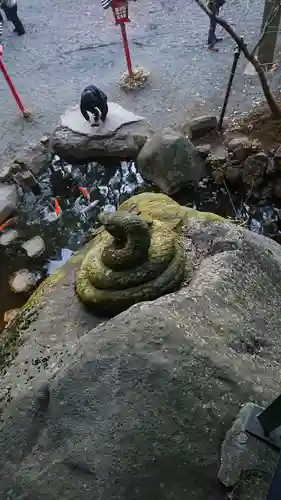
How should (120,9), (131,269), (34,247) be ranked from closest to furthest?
(131,269) → (34,247) → (120,9)

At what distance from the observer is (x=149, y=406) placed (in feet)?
7.41

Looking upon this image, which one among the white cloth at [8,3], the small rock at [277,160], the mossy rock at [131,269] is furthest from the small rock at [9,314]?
the white cloth at [8,3]

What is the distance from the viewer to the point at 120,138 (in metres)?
6.09

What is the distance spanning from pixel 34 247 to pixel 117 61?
3.21m

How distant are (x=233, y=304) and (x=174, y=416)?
2.51ft

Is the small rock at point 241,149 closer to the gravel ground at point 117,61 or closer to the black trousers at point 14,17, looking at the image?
the gravel ground at point 117,61

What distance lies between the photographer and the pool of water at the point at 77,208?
17.3 ft

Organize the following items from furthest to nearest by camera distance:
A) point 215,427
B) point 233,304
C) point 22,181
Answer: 1. point 22,181
2. point 233,304
3. point 215,427

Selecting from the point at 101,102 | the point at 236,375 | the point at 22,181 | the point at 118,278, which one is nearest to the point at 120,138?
the point at 101,102

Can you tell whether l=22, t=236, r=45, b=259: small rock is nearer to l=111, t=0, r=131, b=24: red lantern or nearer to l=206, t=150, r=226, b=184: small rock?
l=206, t=150, r=226, b=184: small rock

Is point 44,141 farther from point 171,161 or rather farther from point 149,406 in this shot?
point 149,406

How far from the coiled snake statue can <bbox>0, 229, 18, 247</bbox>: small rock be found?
2.55 m

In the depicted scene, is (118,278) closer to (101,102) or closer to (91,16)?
(101,102)

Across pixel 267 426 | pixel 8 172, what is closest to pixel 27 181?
pixel 8 172
